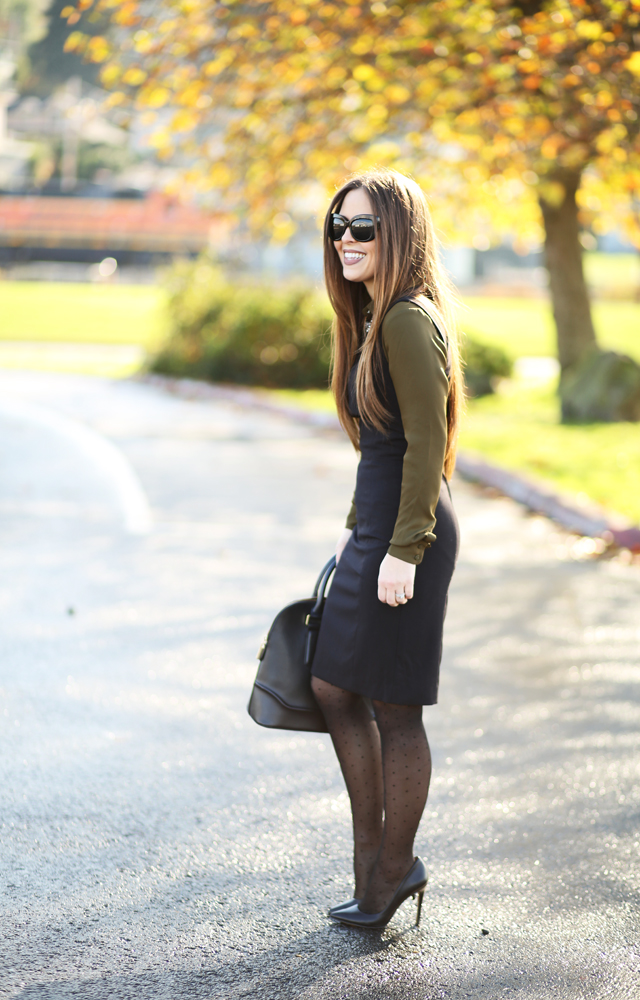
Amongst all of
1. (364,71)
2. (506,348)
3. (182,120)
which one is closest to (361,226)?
(364,71)

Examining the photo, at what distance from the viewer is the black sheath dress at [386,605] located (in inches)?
114

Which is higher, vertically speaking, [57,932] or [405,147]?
[405,147]

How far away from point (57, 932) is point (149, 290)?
1800 inches

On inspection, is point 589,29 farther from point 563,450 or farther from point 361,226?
point 361,226

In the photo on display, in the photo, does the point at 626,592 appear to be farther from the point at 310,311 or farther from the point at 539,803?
the point at 310,311

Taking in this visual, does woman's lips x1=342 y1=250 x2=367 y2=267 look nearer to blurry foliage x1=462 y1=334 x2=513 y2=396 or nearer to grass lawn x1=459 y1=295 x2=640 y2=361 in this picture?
blurry foliage x1=462 y1=334 x2=513 y2=396

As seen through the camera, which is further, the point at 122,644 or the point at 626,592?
the point at 626,592

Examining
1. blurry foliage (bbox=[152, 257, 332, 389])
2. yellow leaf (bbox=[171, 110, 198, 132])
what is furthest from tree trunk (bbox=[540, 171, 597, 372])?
yellow leaf (bbox=[171, 110, 198, 132])

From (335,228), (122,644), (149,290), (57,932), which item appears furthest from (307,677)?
(149,290)

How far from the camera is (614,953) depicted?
300 cm

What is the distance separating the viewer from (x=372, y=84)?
9.69m

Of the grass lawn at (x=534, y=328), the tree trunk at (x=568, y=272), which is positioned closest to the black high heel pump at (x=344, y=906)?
the tree trunk at (x=568, y=272)

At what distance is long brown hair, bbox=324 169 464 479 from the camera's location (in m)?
2.87

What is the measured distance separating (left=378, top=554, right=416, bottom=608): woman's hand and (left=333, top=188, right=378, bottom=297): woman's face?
70cm
